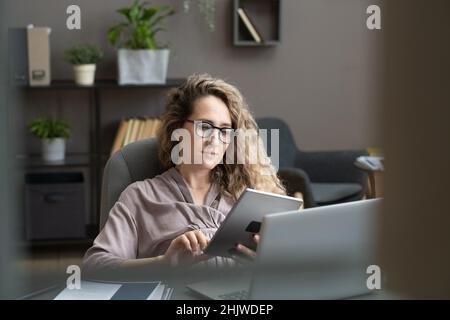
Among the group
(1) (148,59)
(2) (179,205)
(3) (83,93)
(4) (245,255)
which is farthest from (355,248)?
(3) (83,93)

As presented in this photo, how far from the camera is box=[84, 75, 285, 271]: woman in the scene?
4.44 ft

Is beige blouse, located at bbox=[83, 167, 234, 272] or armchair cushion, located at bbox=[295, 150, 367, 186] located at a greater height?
beige blouse, located at bbox=[83, 167, 234, 272]

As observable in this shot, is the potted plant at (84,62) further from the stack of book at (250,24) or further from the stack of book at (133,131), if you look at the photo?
the stack of book at (250,24)

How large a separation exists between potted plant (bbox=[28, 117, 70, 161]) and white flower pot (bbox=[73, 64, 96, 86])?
23 centimetres

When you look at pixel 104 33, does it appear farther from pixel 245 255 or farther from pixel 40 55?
pixel 245 255

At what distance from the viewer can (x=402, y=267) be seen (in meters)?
0.31

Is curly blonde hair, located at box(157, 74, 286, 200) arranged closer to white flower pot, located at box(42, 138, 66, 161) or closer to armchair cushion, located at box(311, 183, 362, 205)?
armchair cushion, located at box(311, 183, 362, 205)

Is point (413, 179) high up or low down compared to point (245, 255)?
up

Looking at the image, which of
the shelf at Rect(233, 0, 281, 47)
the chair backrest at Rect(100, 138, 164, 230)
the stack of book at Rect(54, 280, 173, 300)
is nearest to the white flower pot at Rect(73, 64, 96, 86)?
the shelf at Rect(233, 0, 281, 47)

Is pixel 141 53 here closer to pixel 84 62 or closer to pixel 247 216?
pixel 84 62

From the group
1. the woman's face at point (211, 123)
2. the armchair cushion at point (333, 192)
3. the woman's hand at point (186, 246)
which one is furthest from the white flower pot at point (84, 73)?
the woman's hand at point (186, 246)

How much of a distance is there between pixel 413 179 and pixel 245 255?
2.34ft

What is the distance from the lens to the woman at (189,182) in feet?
4.44

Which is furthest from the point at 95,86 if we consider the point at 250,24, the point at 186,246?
the point at 186,246
